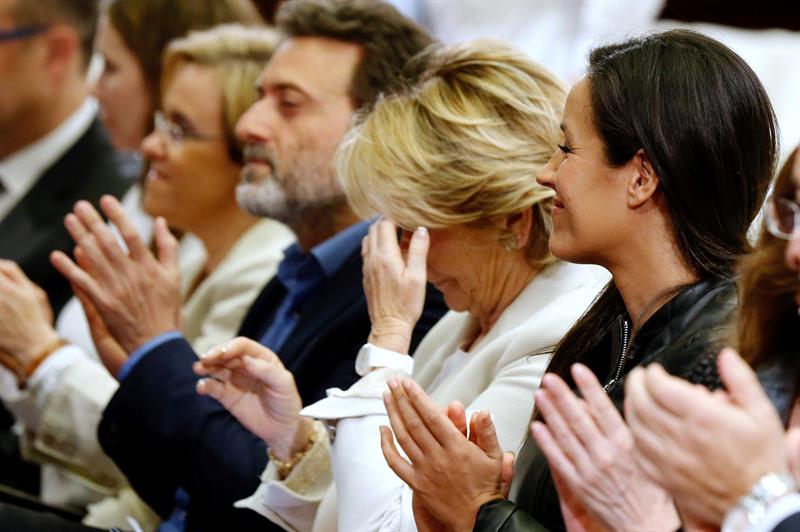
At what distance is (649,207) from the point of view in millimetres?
1594

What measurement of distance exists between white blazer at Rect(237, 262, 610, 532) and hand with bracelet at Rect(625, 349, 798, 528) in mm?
631

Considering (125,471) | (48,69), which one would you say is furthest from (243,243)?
(48,69)

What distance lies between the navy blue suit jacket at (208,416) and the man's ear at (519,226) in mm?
369

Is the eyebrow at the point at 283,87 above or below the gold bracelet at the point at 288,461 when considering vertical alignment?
above

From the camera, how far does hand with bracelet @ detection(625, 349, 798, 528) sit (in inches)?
44.4

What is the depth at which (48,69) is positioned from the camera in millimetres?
3881

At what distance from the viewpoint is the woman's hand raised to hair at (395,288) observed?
6.42 ft

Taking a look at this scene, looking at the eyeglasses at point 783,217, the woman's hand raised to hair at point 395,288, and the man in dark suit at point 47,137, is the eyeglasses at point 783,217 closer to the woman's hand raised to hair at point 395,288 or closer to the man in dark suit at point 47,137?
the woman's hand raised to hair at point 395,288

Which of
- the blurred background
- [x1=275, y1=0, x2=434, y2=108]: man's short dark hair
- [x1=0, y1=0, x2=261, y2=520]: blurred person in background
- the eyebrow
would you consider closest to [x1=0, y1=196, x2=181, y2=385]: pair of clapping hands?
the eyebrow

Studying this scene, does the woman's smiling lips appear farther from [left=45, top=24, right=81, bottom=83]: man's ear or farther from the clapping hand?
[left=45, top=24, right=81, bottom=83]: man's ear

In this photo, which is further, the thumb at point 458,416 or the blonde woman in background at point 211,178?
the blonde woman in background at point 211,178

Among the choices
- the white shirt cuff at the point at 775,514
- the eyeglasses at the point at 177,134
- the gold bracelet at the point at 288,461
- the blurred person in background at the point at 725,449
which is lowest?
the gold bracelet at the point at 288,461

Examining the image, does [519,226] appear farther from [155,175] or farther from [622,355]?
[155,175]

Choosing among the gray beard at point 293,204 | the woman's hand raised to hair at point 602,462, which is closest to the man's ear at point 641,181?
the woman's hand raised to hair at point 602,462
